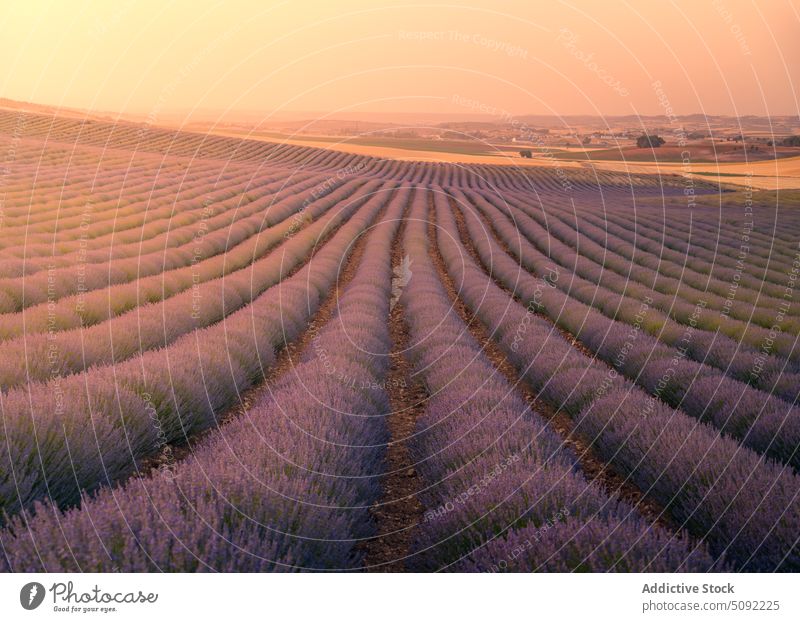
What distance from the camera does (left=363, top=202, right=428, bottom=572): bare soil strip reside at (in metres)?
3.30

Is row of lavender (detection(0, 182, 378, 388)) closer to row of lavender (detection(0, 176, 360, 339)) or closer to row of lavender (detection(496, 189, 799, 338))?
row of lavender (detection(0, 176, 360, 339))

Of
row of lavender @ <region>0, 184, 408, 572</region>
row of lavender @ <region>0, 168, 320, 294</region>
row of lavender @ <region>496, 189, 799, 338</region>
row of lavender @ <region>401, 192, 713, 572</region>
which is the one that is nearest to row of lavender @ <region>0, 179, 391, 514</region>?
row of lavender @ <region>0, 184, 408, 572</region>

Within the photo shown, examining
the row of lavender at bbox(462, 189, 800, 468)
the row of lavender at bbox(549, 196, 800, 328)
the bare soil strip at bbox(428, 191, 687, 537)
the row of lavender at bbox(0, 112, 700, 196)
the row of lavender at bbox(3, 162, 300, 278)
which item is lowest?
the bare soil strip at bbox(428, 191, 687, 537)

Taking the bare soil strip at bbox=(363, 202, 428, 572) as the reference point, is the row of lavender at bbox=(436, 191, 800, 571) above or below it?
above

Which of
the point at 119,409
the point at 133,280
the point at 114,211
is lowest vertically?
the point at 133,280

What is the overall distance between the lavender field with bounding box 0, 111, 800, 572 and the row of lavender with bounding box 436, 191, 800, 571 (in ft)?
0.06

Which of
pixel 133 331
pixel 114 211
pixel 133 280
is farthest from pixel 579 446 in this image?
pixel 114 211

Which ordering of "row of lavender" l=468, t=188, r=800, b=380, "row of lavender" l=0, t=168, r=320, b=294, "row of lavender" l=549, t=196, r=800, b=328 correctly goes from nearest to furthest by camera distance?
"row of lavender" l=468, t=188, r=800, b=380 → "row of lavender" l=0, t=168, r=320, b=294 → "row of lavender" l=549, t=196, r=800, b=328

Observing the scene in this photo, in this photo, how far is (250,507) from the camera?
2.61 meters

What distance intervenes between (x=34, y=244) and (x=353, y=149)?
48384 mm

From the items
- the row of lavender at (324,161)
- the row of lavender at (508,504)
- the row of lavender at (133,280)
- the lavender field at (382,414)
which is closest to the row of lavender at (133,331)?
the lavender field at (382,414)

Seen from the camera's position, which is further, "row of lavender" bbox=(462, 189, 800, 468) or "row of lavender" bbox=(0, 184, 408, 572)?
"row of lavender" bbox=(462, 189, 800, 468)

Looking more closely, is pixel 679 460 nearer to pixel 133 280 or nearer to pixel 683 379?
pixel 683 379

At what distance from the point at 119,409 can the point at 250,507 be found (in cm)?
188
